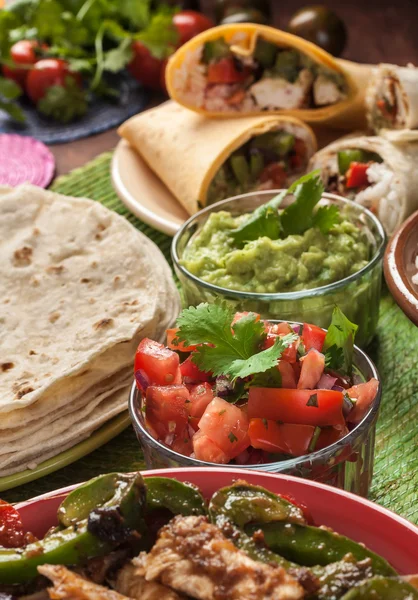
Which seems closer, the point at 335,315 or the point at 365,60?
the point at 335,315

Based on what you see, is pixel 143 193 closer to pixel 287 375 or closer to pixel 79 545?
pixel 287 375

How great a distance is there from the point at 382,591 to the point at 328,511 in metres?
0.33

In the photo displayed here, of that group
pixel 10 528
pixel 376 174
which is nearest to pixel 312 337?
pixel 10 528

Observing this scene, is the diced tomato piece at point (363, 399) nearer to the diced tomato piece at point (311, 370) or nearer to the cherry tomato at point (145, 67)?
the diced tomato piece at point (311, 370)

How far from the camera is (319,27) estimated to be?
4.82m

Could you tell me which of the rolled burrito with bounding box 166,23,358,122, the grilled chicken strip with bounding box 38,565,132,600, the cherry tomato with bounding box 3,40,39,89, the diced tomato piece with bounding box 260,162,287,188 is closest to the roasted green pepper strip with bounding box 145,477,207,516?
the grilled chicken strip with bounding box 38,565,132,600

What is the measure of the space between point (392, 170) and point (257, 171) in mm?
740

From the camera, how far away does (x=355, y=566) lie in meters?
1.33

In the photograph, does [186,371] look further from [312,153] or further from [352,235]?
[312,153]

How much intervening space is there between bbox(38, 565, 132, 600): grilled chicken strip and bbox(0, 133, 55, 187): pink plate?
3.38m

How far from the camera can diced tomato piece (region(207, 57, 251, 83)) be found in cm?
412

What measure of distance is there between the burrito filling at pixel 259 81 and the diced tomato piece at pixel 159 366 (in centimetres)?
220

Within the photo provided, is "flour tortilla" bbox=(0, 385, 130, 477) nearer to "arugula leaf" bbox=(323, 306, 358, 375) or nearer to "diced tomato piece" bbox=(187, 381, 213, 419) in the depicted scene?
"diced tomato piece" bbox=(187, 381, 213, 419)

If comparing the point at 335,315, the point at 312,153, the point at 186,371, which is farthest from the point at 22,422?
the point at 312,153
